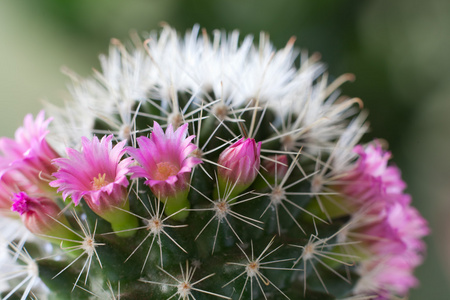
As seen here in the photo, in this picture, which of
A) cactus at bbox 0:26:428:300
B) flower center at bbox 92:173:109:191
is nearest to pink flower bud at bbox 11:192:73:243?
cactus at bbox 0:26:428:300

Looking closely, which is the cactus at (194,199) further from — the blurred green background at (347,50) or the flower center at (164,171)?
the blurred green background at (347,50)

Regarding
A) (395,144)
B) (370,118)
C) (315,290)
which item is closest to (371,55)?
(370,118)

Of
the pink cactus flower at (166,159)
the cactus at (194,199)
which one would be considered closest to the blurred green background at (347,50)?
the cactus at (194,199)

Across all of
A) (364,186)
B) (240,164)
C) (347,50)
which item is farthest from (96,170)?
(347,50)

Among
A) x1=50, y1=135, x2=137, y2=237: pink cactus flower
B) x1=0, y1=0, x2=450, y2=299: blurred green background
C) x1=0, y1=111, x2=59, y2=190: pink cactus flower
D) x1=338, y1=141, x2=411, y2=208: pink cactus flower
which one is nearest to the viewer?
x1=50, y1=135, x2=137, y2=237: pink cactus flower

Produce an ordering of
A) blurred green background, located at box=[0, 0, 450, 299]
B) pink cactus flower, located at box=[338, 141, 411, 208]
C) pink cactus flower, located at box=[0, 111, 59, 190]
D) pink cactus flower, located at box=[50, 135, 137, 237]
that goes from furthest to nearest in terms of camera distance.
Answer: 1. blurred green background, located at box=[0, 0, 450, 299]
2. pink cactus flower, located at box=[338, 141, 411, 208]
3. pink cactus flower, located at box=[0, 111, 59, 190]
4. pink cactus flower, located at box=[50, 135, 137, 237]

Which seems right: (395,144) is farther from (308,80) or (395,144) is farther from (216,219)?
(216,219)

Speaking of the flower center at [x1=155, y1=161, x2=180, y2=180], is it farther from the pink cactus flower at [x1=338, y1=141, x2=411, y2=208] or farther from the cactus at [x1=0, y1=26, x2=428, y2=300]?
the pink cactus flower at [x1=338, y1=141, x2=411, y2=208]
